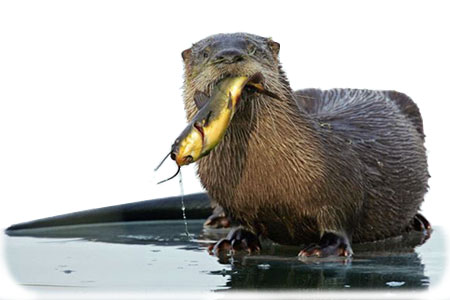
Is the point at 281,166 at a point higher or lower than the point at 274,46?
lower

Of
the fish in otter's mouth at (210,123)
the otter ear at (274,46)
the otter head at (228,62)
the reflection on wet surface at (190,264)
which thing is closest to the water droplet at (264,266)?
the reflection on wet surface at (190,264)

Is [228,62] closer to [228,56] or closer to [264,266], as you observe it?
[228,56]

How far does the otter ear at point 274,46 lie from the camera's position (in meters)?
5.83

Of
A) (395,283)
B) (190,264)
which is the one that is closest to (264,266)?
(190,264)

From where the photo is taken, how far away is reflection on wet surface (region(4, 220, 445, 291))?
16.7 feet

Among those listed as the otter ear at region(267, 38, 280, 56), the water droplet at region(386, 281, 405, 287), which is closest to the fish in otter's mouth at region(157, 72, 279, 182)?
the otter ear at region(267, 38, 280, 56)

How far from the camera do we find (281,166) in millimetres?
5777

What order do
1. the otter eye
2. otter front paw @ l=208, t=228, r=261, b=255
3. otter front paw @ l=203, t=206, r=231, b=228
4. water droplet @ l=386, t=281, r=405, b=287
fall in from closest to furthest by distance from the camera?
water droplet @ l=386, t=281, r=405, b=287 < the otter eye < otter front paw @ l=208, t=228, r=261, b=255 < otter front paw @ l=203, t=206, r=231, b=228

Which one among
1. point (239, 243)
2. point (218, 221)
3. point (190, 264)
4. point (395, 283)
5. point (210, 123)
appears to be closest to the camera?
point (395, 283)

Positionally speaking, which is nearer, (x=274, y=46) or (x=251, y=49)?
(x=251, y=49)

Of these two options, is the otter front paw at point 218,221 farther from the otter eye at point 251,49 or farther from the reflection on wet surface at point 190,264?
→ the otter eye at point 251,49

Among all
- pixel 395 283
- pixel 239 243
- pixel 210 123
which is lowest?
pixel 395 283

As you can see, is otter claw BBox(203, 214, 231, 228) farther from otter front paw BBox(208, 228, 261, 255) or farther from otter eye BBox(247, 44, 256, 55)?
otter eye BBox(247, 44, 256, 55)

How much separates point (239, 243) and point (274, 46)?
91 cm
